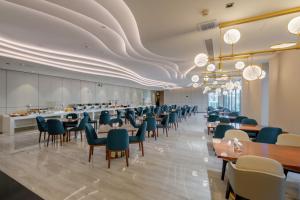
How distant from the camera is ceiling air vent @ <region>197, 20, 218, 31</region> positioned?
326 cm

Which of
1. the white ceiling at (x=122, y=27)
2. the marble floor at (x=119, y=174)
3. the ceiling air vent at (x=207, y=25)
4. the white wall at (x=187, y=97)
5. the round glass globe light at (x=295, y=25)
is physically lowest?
the marble floor at (x=119, y=174)

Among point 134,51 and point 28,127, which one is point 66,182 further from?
point 28,127

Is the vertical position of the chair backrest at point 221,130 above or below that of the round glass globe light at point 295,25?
below

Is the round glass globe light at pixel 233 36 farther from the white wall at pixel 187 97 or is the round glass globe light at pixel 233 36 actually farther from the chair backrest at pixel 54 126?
the white wall at pixel 187 97

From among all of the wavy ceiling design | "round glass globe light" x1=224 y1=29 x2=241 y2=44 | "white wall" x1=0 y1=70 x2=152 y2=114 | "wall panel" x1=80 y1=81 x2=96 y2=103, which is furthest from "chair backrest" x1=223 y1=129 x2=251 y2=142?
"wall panel" x1=80 y1=81 x2=96 y2=103

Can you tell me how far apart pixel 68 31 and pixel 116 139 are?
9.10ft

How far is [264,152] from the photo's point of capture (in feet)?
8.11

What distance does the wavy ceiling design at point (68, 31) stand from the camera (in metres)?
2.97

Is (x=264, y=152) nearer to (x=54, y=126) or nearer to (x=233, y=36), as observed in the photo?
(x=233, y=36)

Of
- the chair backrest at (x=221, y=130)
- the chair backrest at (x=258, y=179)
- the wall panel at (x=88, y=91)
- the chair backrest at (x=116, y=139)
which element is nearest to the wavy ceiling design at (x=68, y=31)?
the chair backrest at (x=116, y=139)

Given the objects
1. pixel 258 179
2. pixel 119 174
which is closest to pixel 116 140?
pixel 119 174

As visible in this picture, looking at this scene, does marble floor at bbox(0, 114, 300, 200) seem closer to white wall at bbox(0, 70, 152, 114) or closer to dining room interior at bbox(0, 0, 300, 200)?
dining room interior at bbox(0, 0, 300, 200)

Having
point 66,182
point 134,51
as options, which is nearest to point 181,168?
point 66,182

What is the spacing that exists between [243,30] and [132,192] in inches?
159
